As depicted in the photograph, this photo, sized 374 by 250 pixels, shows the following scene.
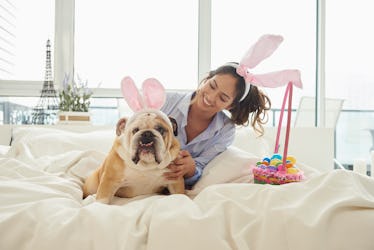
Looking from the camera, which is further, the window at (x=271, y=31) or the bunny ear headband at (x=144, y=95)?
the window at (x=271, y=31)

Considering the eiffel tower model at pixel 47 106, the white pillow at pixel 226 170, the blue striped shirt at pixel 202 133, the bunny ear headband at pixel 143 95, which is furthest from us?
the eiffel tower model at pixel 47 106

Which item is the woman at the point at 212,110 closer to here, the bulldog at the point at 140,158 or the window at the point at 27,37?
the bulldog at the point at 140,158

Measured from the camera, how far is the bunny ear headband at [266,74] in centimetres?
104

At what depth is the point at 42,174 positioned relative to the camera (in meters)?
→ 1.17

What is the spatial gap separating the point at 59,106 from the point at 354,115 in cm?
225

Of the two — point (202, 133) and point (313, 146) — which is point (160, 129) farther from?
point (313, 146)

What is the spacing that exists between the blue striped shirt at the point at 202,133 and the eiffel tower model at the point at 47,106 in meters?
1.42

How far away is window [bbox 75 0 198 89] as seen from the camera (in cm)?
281

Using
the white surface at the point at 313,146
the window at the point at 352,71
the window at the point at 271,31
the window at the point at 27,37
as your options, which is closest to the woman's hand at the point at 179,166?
the white surface at the point at 313,146

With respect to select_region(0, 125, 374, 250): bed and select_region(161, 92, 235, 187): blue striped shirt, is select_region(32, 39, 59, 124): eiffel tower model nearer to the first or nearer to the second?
select_region(161, 92, 235, 187): blue striped shirt

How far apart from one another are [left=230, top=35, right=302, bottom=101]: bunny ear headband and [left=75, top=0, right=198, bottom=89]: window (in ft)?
5.53

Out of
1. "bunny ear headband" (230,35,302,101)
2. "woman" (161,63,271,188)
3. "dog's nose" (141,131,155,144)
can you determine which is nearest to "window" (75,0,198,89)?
"woman" (161,63,271,188)

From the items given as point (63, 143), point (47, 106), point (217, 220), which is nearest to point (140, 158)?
point (217, 220)

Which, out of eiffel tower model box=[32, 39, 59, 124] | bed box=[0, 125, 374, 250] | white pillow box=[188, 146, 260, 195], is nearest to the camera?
bed box=[0, 125, 374, 250]
